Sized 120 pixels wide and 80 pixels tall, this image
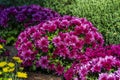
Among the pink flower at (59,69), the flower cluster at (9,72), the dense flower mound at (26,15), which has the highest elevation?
the dense flower mound at (26,15)

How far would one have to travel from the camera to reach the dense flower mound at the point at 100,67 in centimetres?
523

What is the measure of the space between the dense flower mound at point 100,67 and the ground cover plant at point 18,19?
8.99ft

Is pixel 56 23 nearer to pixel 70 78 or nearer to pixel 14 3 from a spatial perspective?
pixel 70 78

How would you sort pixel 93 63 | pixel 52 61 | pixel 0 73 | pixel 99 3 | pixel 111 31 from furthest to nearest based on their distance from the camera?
pixel 99 3 → pixel 111 31 → pixel 52 61 → pixel 0 73 → pixel 93 63

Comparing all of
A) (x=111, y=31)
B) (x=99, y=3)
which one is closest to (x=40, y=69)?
(x=111, y=31)

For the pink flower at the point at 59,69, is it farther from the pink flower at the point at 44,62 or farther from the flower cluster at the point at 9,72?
the flower cluster at the point at 9,72

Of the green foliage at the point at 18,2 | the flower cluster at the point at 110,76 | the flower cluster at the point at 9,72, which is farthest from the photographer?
the green foliage at the point at 18,2

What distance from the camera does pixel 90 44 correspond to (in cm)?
703

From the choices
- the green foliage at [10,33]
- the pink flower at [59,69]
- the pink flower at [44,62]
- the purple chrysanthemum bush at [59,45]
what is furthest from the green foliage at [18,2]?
the pink flower at [59,69]

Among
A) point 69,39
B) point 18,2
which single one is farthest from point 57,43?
point 18,2

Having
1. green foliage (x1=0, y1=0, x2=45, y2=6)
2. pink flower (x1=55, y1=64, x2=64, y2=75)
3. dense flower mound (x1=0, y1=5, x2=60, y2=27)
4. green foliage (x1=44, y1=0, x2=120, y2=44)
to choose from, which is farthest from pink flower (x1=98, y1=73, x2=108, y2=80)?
green foliage (x1=0, y1=0, x2=45, y2=6)

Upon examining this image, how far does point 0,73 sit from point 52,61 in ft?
3.76

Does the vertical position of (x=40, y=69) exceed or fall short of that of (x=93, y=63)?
it falls short

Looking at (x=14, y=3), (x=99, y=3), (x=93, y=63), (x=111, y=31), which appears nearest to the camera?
(x=93, y=63)
